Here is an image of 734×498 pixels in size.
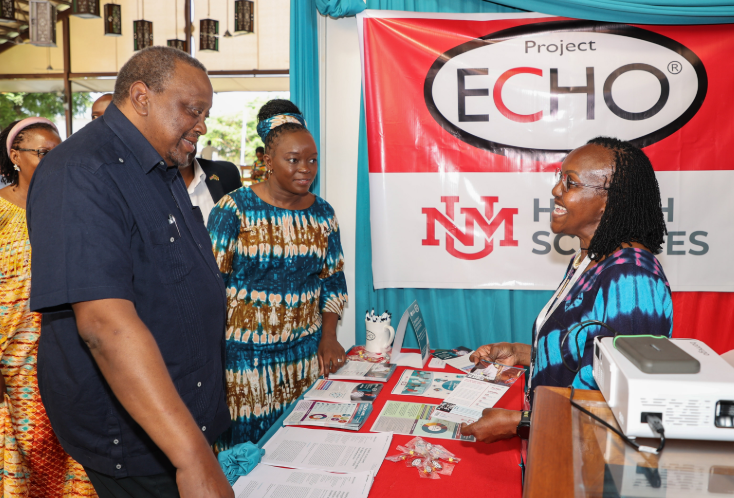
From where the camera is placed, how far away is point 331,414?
156cm

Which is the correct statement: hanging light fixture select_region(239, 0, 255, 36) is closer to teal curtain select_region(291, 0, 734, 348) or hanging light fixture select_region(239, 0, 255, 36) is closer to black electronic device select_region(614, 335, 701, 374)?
teal curtain select_region(291, 0, 734, 348)

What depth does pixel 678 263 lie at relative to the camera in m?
2.46

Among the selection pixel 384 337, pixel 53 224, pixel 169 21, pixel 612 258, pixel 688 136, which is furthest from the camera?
pixel 169 21

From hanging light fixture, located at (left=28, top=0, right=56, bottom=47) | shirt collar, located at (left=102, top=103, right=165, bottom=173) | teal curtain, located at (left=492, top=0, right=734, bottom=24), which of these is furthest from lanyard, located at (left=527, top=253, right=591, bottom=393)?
hanging light fixture, located at (left=28, top=0, right=56, bottom=47)

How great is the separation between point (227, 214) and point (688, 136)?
6.84 feet

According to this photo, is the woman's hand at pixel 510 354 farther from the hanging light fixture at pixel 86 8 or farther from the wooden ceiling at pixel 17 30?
the wooden ceiling at pixel 17 30

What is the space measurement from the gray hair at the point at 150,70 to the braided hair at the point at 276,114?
1098mm

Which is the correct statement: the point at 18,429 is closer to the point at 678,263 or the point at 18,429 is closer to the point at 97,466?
the point at 97,466

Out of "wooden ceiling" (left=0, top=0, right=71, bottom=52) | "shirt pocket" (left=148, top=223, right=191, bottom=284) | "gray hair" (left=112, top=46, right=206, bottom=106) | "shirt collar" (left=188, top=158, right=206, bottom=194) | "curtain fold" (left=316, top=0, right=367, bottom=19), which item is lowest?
"shirt pocket" (left=148, top=223, right=191, bottom=284)

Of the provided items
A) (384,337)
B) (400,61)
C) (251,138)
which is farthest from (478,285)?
(251,138)

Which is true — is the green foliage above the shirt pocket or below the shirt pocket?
above

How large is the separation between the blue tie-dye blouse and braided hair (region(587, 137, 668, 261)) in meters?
0.07

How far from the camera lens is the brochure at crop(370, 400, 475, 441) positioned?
4.78 feet

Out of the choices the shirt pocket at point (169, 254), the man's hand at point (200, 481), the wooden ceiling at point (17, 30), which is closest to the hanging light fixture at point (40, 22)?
the shirt pocket at point (169, 254)
